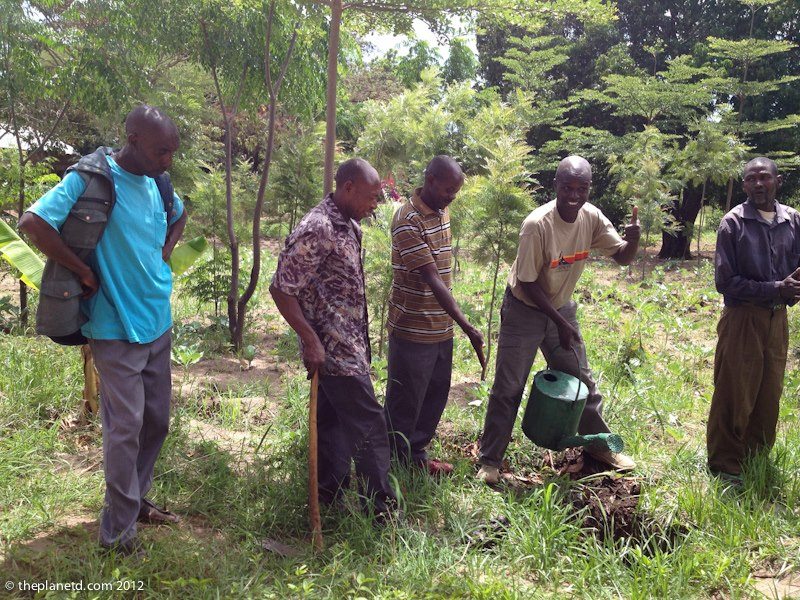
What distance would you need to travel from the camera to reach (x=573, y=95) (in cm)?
2092

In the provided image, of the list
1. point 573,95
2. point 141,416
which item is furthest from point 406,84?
point 141,416

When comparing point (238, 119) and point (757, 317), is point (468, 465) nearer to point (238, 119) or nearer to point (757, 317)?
point (757, 317)

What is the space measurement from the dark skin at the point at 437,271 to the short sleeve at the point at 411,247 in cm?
4

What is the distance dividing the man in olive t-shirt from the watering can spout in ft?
0.28

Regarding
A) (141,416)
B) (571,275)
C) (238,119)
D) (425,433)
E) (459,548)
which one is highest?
(238,119)

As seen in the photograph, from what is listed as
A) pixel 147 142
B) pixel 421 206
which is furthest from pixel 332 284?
pixel 147 142

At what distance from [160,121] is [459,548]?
7.65ft

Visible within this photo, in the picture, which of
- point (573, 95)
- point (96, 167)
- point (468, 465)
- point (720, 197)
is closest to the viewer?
point (96, 167)

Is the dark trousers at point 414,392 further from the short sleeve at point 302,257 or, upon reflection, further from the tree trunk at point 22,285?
the tree trunk at point 22,285

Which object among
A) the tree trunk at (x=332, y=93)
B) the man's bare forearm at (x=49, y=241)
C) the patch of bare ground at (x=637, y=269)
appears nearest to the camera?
the man's bare forearm at (x=49, y=241)

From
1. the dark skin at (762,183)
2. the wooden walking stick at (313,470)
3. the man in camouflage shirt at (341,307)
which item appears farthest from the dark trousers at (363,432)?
the dark skin at (762,183)

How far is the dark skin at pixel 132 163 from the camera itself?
104 inches

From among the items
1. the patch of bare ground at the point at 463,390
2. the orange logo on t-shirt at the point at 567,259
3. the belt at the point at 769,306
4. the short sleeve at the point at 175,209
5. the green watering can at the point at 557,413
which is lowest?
the patch of bare ground at the point at 463,390

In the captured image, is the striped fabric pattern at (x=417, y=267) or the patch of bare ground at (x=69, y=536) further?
the striped fabric pattern at (x=417, y=267)
